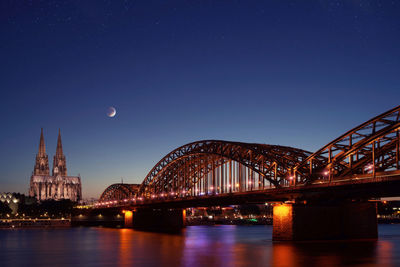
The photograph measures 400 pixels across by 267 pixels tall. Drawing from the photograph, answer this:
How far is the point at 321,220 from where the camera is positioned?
61.6 m

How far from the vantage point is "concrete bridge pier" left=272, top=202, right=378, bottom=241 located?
60562mm

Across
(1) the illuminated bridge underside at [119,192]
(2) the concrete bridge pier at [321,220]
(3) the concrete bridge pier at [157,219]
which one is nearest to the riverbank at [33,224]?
(1) the illuminated bridge underside at [119,192]

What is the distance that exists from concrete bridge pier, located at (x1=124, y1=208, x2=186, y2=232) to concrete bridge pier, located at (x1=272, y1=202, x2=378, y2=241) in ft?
211

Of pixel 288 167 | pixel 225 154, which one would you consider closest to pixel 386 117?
pixel 288 167

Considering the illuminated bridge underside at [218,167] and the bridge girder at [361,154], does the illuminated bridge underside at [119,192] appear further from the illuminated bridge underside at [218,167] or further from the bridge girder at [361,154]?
the bridge girder at [361,154]

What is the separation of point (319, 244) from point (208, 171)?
48767mm

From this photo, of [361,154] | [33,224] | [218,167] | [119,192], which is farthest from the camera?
[33,224]

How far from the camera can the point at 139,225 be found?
132m

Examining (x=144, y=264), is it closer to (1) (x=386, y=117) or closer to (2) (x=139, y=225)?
(1) (x=386, y=117)

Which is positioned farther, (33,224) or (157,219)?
(33,224)

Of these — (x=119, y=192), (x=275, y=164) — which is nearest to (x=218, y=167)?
(x=275, y=164)

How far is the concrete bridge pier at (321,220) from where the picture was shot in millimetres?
60562

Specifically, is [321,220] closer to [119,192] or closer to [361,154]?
[361,154]

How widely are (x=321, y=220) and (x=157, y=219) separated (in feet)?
236
